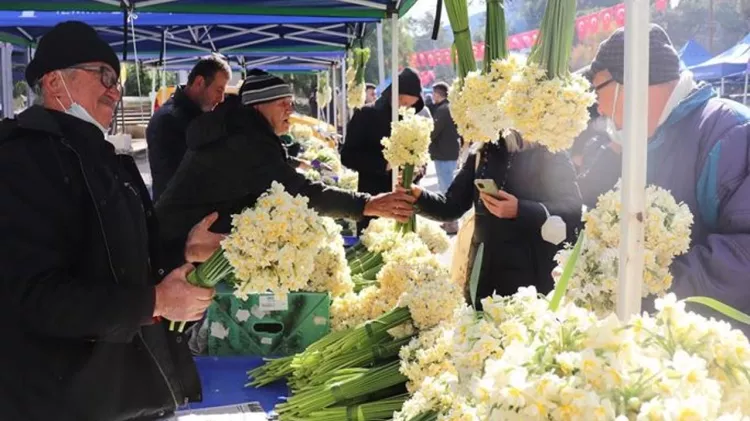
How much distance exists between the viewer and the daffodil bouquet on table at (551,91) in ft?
5.93

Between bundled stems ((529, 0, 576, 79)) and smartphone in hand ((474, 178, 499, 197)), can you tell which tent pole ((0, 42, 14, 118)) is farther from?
bundled stems ((529, 0, 576, 79))

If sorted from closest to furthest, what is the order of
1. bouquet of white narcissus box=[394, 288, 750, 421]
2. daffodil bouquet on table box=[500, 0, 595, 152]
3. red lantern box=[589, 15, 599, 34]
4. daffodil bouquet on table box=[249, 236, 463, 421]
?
bouquet of white narcissus box=[394, 288, 750, 421], daffodil bouquet on table box=[500, 0, 595, 152], daffodil bouquet on table box=[249, 236, 463, 421], red lantern box=[589, 15, 599, 34]

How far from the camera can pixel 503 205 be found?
10.1 feet

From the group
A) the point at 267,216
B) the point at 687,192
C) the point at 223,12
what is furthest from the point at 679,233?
the point at 223,12

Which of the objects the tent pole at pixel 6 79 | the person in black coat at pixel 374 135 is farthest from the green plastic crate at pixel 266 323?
the tent pole at pixel 6 79

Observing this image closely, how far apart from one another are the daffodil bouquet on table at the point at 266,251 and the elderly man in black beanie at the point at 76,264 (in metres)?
0.10

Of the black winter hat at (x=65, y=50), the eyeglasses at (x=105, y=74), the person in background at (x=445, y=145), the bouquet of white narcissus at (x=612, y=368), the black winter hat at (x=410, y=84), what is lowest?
the person in background at (x=445, y=145)

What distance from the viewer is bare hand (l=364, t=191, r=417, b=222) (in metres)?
3.58

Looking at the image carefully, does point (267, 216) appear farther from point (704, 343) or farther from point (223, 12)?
point (223, 12)

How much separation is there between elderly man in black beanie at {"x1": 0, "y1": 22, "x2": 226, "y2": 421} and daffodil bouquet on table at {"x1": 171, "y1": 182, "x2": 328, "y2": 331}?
10 cm

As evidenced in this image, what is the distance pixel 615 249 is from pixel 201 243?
1282mm

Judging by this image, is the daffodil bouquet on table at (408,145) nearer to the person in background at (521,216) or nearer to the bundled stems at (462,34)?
the person in background at (521,216)

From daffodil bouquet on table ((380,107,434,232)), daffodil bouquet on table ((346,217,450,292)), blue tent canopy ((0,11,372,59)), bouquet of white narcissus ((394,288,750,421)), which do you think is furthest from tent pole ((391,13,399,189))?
bouquet of white narcissus ((394,288,750,421))

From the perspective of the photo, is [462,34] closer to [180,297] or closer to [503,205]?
[503,205]
